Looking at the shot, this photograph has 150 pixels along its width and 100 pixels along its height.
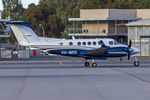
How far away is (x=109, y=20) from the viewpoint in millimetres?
79500

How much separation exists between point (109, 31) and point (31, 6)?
35.4 m

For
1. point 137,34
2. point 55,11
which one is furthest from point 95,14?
point 55,11

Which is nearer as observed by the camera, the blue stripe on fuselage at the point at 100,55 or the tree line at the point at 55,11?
the blue stripe on fuselage at the point at 100,55

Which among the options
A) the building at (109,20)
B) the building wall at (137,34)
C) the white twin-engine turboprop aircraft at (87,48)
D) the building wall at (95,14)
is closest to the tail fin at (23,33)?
the white twin-engine turboprop aircraft at (87,48)

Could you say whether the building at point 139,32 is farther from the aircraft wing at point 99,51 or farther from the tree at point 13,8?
the tree at point 13,8

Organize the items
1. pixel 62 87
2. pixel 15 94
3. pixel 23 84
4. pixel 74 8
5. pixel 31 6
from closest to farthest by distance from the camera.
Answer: pixel 15 94 < pixel 62 87 < pixel 23 84 < pixel 31 6 < pixel 74 8

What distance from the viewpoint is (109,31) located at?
79688 mm

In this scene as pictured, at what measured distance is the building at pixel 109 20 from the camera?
261 ft

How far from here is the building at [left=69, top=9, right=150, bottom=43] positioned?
79.5 metres

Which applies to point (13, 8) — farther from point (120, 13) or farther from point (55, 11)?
point (120, 13)

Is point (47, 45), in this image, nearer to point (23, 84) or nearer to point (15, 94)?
point (23, 84)

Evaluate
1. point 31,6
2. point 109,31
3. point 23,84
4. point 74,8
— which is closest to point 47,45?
point 23,84

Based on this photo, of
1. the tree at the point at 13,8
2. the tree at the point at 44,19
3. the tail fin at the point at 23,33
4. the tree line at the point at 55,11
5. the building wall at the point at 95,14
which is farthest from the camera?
the tree at the point at 13,8

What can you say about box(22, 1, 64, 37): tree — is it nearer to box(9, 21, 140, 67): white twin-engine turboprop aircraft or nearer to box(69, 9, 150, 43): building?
box(69, 9, 150, 43): building
